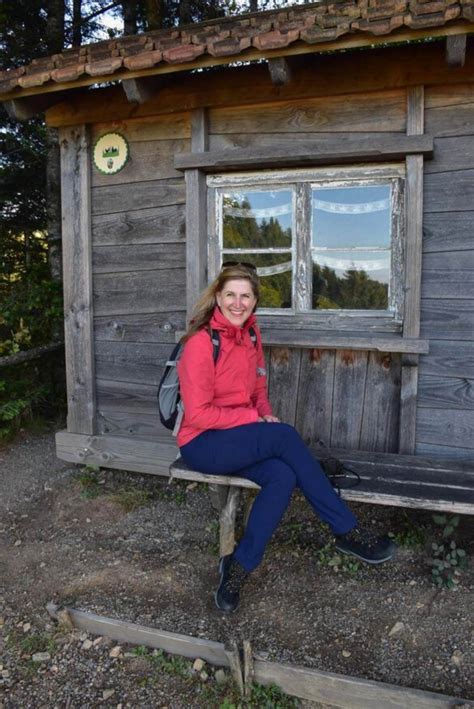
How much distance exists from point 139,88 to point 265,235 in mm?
1355

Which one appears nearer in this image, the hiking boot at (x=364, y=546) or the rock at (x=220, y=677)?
the rock at (x=220, y=677)

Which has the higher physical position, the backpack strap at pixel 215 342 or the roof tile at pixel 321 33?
the roof tile at pixel 321 33

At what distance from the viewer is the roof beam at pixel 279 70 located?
12.0 ft

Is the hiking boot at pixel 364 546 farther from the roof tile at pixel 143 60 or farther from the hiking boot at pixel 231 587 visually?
the roof tile at pixel 143 60

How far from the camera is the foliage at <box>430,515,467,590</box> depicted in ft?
10.9

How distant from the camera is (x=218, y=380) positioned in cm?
333

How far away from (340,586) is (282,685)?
89 centimetres

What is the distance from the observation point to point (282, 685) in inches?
102

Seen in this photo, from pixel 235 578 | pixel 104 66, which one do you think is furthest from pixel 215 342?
pixel 104 66

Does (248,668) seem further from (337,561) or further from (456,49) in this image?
(456,49)

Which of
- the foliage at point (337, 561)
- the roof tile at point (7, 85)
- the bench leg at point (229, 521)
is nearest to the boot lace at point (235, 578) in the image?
the bench leg at point (229, 521)

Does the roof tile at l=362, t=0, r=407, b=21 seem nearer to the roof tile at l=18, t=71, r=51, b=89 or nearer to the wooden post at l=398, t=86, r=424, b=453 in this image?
the wooden post at l=398, t=86, r=424, b=453

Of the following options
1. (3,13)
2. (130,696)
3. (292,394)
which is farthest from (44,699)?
(3,13)

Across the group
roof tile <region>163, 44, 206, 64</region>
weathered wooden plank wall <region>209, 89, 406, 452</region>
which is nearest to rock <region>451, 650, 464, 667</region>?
weathered wooden plank wall <region>209, 89, 406, 452</region>
